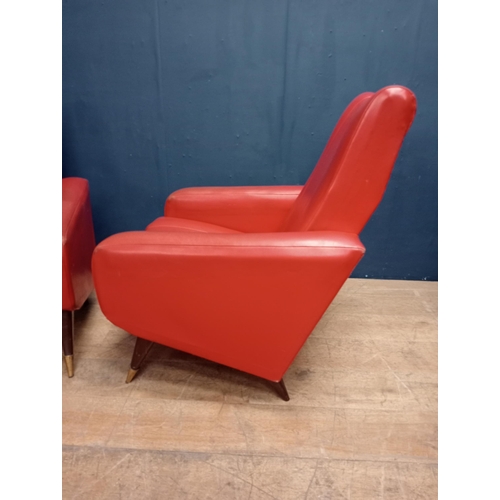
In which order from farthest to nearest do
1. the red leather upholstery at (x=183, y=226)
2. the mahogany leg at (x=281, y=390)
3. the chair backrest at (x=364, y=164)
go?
the red leather upholstery at (x=183, y=226), the mahogany leg at (x=281, y=390), the chair backrest at (x=364, y=164)

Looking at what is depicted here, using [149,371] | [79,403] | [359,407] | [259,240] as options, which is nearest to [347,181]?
[259,240]

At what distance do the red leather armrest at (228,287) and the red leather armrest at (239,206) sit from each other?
23.3 inches

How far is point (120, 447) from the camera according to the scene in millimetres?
1084

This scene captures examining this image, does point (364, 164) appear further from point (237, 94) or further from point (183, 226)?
point (237, 94)

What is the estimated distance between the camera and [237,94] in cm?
184

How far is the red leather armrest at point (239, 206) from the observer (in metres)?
1.66

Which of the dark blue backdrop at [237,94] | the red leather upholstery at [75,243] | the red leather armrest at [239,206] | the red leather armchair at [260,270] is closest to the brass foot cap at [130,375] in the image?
the red leather armchair at [260,270]

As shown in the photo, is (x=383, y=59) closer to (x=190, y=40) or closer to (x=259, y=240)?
(x=190, y=40)

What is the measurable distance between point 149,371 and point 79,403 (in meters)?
0.24

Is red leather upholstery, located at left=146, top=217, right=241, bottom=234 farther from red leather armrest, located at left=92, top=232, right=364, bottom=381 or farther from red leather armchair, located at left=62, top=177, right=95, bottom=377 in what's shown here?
red leather armrest, located at left=92, top=232, right=364, bottom=381

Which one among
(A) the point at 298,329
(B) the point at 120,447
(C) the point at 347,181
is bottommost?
(B) the point at 120,447

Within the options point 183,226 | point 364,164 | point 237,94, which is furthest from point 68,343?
point 237,94

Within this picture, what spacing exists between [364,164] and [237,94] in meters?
1.03

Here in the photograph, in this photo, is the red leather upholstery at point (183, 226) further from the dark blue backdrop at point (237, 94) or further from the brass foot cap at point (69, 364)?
the brass foot cap at point (69, 364)
